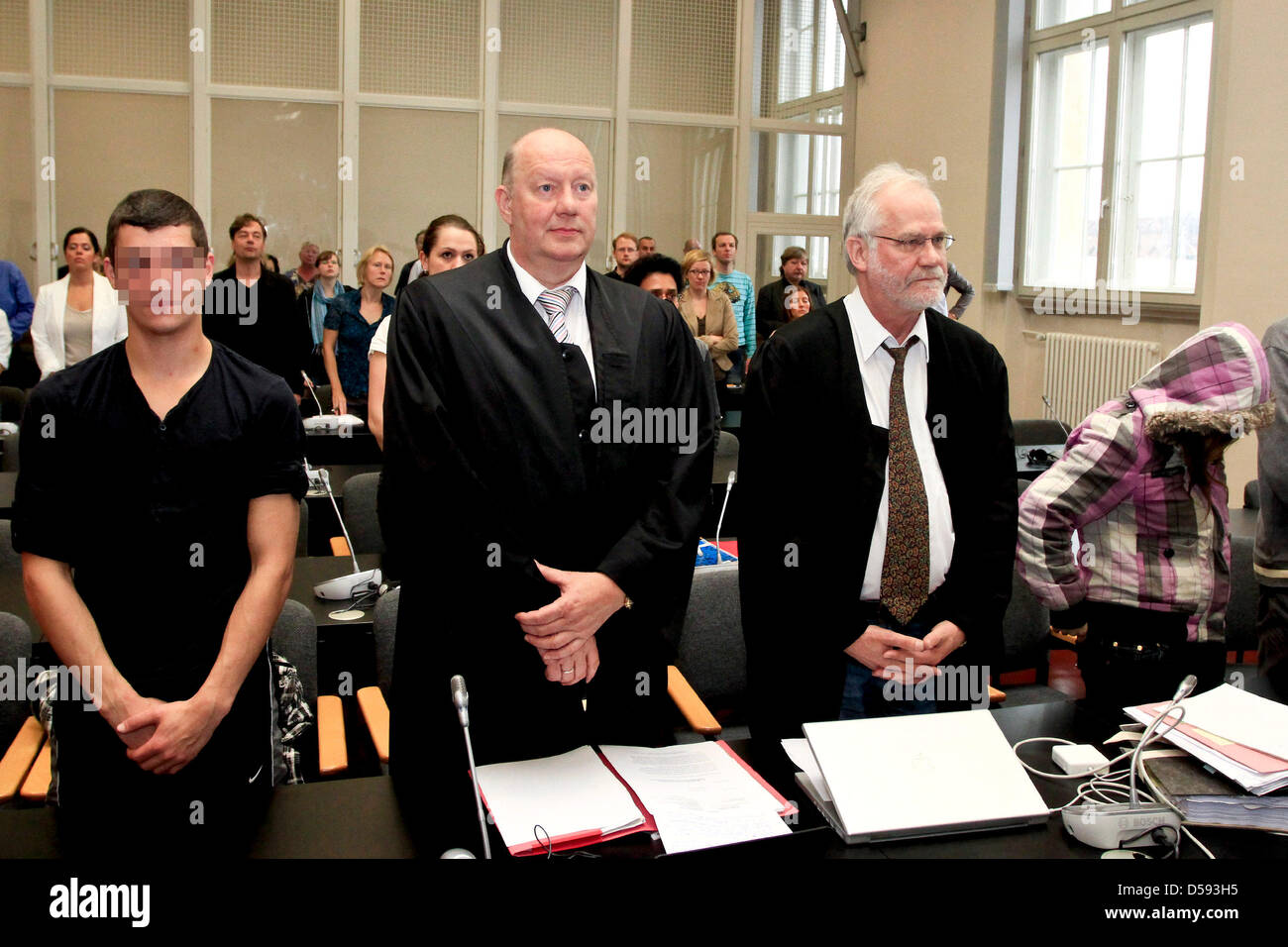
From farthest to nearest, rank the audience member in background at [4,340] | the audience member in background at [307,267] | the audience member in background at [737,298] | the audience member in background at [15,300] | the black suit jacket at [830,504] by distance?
1. the audience member in background at [307,267]
2. the audience member in background at [737,298]
3. the audience member in background at [15,300]
4. the audience member in background at [4,340]
5. the black suit jacket at [830,504]

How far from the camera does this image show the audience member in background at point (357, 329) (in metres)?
6.06

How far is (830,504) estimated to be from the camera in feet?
6.75

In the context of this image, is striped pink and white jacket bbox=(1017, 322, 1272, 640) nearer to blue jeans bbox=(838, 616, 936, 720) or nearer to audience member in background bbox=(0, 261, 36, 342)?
blue jeans bbox=(838, 616, 936, 720)

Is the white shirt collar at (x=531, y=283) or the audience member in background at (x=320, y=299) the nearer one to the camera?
the white shirt collar at (x=531, y=283)

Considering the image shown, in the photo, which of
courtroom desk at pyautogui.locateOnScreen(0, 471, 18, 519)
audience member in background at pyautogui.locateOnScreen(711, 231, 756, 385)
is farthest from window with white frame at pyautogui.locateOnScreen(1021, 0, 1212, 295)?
courtroom desk at pyautogui.locateOnScreen(0, 471, 18, 519)

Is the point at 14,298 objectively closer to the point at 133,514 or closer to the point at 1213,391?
the point at 133,514

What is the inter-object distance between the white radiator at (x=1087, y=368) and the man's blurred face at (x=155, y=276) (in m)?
6.25

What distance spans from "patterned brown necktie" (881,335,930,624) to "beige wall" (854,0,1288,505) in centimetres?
442

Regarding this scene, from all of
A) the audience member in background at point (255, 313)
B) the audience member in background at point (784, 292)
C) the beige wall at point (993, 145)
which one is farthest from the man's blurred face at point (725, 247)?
the audience member in background at point (255, 313)

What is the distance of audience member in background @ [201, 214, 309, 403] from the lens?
19.7 ft

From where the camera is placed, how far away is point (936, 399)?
2125 millimetres

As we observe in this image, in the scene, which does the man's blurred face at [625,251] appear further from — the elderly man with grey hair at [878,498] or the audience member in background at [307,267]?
the elderly man with grey hair at [878,498]

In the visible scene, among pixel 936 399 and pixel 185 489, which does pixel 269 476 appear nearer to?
pixel 185 489
